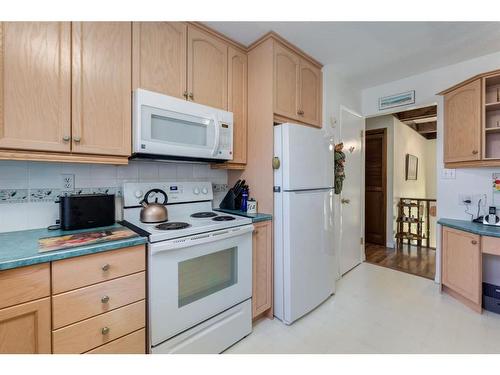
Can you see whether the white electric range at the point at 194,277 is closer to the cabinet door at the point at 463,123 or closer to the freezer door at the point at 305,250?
the freezer door at the point at 305,250

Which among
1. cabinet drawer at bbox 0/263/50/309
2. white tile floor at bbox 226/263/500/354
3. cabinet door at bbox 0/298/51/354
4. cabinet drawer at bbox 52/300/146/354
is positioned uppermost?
cabinet drawer at bbox 0/263/50/309

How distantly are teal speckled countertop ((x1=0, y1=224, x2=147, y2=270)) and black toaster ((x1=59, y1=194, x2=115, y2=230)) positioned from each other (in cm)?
6

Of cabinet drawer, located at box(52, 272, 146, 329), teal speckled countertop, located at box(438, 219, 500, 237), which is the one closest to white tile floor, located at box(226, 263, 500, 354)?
teal speckled countertop, located at box(438, 219, 500, 237)

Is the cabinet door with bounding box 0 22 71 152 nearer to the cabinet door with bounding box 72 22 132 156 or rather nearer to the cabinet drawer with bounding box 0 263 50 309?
the cabinet door with bounding box 72 22 132 156

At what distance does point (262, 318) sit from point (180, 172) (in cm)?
140

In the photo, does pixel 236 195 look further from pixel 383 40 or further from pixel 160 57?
pixel 383 40

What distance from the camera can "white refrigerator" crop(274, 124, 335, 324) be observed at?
180 cm

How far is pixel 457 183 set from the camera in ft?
8.02

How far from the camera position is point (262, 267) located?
1846mm

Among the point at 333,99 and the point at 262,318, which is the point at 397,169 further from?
the point at 262,318

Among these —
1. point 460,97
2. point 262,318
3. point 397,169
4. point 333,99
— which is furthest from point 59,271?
point 397,169

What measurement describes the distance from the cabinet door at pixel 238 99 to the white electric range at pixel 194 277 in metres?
0.61

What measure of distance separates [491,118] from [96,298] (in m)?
3.41
